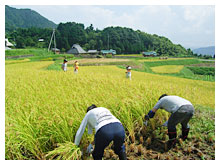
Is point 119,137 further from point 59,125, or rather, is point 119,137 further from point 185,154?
point 185,154

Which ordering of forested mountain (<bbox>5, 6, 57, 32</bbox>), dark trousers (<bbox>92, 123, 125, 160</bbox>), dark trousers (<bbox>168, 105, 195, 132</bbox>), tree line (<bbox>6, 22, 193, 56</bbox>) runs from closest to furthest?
dark trousers (<bbox>92, 123, 125, 160</bbox>)
dark trousers (<bbox>168, 105, 195, 132</bbox>)
tree line (<bbox>6, 22, 193, 56</bbox>)
forested mountain (<bbox>5, 6, 57, 32</bbox>)

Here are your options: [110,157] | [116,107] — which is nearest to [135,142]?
→ [110,157]

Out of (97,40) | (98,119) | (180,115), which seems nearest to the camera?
(98,119)

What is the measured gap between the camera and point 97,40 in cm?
5791

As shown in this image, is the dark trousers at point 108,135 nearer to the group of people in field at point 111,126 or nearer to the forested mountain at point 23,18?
the group of people in field at point 111,126

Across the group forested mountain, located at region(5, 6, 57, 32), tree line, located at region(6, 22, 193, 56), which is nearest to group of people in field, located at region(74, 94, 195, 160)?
tree line, located at region(6, 22, 193, 56)

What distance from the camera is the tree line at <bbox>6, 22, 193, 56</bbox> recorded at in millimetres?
50394

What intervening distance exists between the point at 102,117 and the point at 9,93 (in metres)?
4.24

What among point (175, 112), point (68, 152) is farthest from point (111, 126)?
point (175, 112)

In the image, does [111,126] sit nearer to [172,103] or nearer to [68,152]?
[68,152]

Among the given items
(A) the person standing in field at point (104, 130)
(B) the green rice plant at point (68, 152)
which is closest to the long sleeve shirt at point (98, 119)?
(A) the person standing in field at point (104, 130)

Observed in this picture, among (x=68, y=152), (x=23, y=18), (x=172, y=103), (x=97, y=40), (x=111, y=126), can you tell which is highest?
(x=23, y=18)

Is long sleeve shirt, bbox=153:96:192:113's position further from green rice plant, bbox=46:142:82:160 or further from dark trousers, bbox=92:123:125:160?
green rice plant, bbox=46:142:82:160
